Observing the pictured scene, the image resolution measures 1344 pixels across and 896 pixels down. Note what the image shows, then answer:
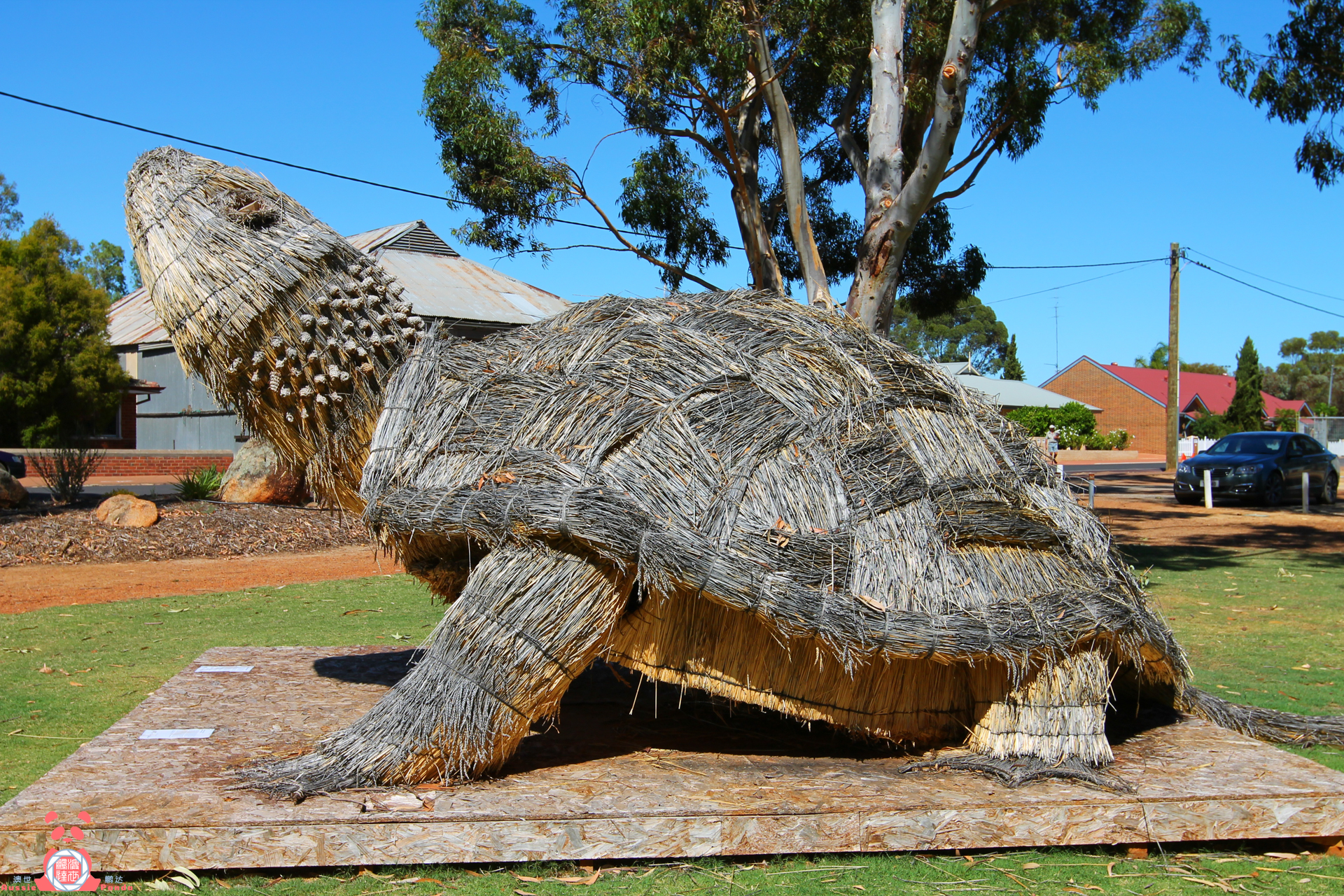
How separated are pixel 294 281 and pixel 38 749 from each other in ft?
8.84

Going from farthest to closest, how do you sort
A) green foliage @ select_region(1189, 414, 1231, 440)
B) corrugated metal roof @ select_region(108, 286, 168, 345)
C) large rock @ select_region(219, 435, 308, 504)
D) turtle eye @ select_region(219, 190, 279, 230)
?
1. green foliage @ select_region(1189, 414, 1231, 440)
2. corrugated metal roof @ select_region(108, 286, 168, 345)
3. large rock @ select_region(219, 435, 308, 504)
4. turtle eye @ select_region(219, 190, 279, 230)

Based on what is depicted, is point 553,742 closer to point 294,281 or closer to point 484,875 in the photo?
point 484,875

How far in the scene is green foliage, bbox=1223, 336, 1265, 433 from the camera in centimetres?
4478

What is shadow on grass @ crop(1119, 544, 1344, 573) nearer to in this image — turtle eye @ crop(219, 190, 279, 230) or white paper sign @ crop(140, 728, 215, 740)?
white paper sign @ crop(140, 728, 215, 740)

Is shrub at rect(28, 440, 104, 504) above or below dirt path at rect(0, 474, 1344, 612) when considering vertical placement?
above

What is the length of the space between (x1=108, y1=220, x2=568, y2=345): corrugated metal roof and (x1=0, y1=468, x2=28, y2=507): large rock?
7321mm

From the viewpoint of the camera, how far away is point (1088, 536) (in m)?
4.11

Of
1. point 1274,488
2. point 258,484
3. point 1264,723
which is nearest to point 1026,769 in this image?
point 1264,723

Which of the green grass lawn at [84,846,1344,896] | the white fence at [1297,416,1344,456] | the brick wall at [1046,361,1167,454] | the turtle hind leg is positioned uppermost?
the brick wall at [1046,361,1167,454]

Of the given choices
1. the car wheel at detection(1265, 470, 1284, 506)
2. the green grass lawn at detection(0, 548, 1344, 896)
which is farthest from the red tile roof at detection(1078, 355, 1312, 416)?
the green grass lawn at detection(0, 548, 1344, 896)

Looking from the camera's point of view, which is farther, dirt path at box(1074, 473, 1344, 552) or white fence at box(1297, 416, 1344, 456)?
white fence at box(1297, 416, 1344, 456)

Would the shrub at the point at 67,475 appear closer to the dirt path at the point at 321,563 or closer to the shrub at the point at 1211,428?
the dirt path at the point at 321,563

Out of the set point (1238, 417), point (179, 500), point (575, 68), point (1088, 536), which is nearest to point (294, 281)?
point (1088, 536)

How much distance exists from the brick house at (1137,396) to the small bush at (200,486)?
1837 inches
